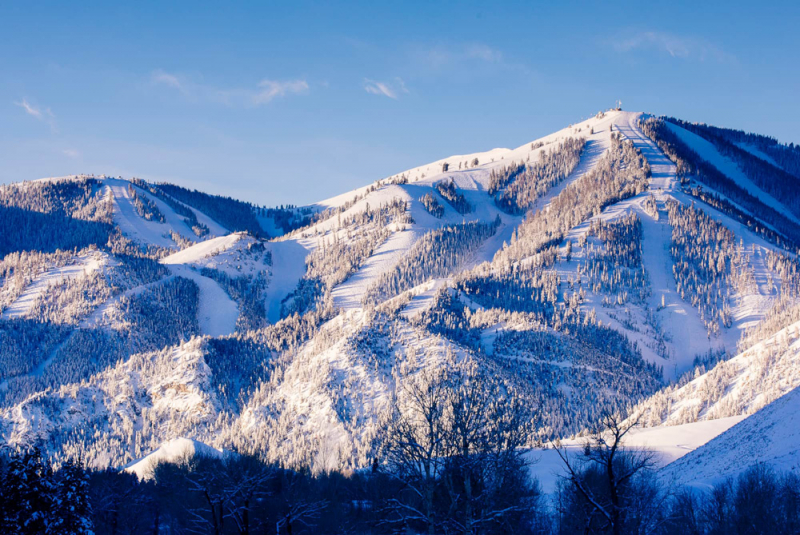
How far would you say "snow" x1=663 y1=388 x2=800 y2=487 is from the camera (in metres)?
68.5

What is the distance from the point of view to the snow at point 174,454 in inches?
4035

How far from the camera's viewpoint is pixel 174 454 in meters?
108

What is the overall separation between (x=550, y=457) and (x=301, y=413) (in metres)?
92.4

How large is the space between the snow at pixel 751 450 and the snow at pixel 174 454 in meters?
62.2

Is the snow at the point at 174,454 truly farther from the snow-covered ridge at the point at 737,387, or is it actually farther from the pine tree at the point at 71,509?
the snow-covered ridge at the point at 737,387

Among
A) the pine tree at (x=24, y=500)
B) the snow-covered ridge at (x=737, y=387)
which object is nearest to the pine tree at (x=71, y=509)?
the pine tree at (x=24, y=500)

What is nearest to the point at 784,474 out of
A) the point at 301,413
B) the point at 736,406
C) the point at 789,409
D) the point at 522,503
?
the point at 789,409

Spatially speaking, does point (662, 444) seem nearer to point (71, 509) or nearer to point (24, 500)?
point (71, 509)

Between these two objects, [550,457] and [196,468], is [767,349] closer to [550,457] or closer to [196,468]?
[550,457]

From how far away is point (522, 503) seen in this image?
5659 cm

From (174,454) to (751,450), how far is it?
78903mm

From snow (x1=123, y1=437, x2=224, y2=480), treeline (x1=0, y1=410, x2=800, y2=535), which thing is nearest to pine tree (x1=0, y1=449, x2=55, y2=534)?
treeline (x1=0, y1=410, x2=800, y2=535)

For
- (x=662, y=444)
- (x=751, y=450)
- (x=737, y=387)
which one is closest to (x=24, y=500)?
(x=751, y=450)

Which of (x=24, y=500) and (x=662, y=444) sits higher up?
(x=24, y=500)
